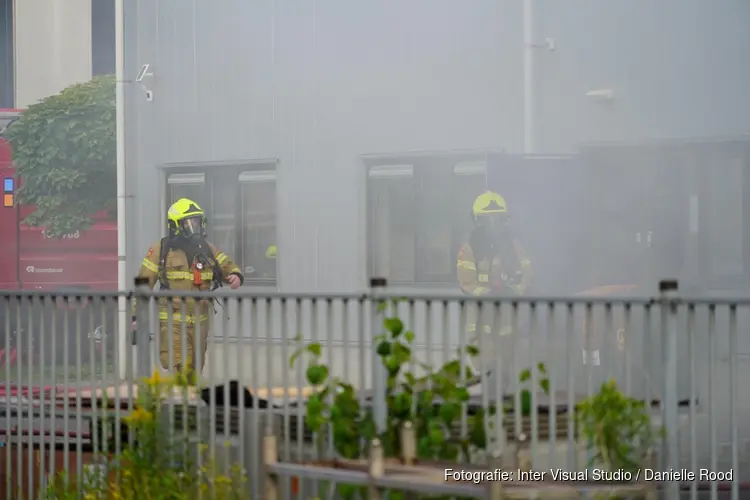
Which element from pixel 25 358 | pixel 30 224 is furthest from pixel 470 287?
pixel 30 224

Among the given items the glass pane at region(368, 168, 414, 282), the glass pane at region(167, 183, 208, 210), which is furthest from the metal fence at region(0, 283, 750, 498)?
the glass pane at region(167, 183, 208, 210)

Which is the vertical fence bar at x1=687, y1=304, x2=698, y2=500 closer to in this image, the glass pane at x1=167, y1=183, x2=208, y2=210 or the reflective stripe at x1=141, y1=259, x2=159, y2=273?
the reflective stripe at x1=141, y1=259, x2=159, y2=273

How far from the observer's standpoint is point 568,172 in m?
7.55

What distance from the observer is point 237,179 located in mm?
9773

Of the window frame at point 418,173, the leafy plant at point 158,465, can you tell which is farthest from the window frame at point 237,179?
the leafy plant at point 158,465

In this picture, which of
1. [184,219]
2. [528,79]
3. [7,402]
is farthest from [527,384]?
[184,219]

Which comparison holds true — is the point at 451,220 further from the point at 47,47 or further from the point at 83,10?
the point at 47,47

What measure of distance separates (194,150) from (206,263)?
192 centimetres

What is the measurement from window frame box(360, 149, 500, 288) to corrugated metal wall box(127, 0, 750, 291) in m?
0.06

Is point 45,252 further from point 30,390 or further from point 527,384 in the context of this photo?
point 527,384

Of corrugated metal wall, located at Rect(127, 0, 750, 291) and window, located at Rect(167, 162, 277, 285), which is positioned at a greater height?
corrugated metal wall, located at Rect(127, 0, 750, 291)

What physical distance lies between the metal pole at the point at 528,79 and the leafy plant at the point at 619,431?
3668 mm

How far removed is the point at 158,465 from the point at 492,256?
10.5 feet

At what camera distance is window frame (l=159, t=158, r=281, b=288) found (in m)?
9.50
